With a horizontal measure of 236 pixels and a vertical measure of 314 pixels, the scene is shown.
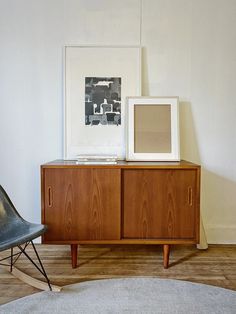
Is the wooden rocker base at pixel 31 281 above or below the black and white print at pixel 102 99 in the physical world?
below

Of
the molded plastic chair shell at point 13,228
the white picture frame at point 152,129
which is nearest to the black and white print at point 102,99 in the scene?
the white picture frame at point 152,129

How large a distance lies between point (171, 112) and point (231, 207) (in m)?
1.07

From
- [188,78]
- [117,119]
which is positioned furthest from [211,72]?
[117,119]

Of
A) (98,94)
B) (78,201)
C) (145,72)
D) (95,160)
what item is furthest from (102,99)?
(78,201)

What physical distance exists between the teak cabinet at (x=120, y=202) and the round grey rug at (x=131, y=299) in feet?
1.08

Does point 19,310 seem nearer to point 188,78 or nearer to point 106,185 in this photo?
point 106,185

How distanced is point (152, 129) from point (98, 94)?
0.59m

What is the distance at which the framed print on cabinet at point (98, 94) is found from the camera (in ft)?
8.73

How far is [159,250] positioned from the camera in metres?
2.64

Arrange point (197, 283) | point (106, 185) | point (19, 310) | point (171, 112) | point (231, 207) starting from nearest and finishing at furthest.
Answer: point (19, 310) → point (197, 283) → point (106, 185) → point (171, 112) → point (231, 207)

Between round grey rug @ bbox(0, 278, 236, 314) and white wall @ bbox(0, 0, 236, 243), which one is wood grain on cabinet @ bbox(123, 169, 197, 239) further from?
white wall @ bbox(0, 0, 236, 243)

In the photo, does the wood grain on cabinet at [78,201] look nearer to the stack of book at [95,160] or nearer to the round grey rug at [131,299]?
the stack of book at [95,160]

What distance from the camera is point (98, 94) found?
8.77 ft

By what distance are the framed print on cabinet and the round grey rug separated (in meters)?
1.13
